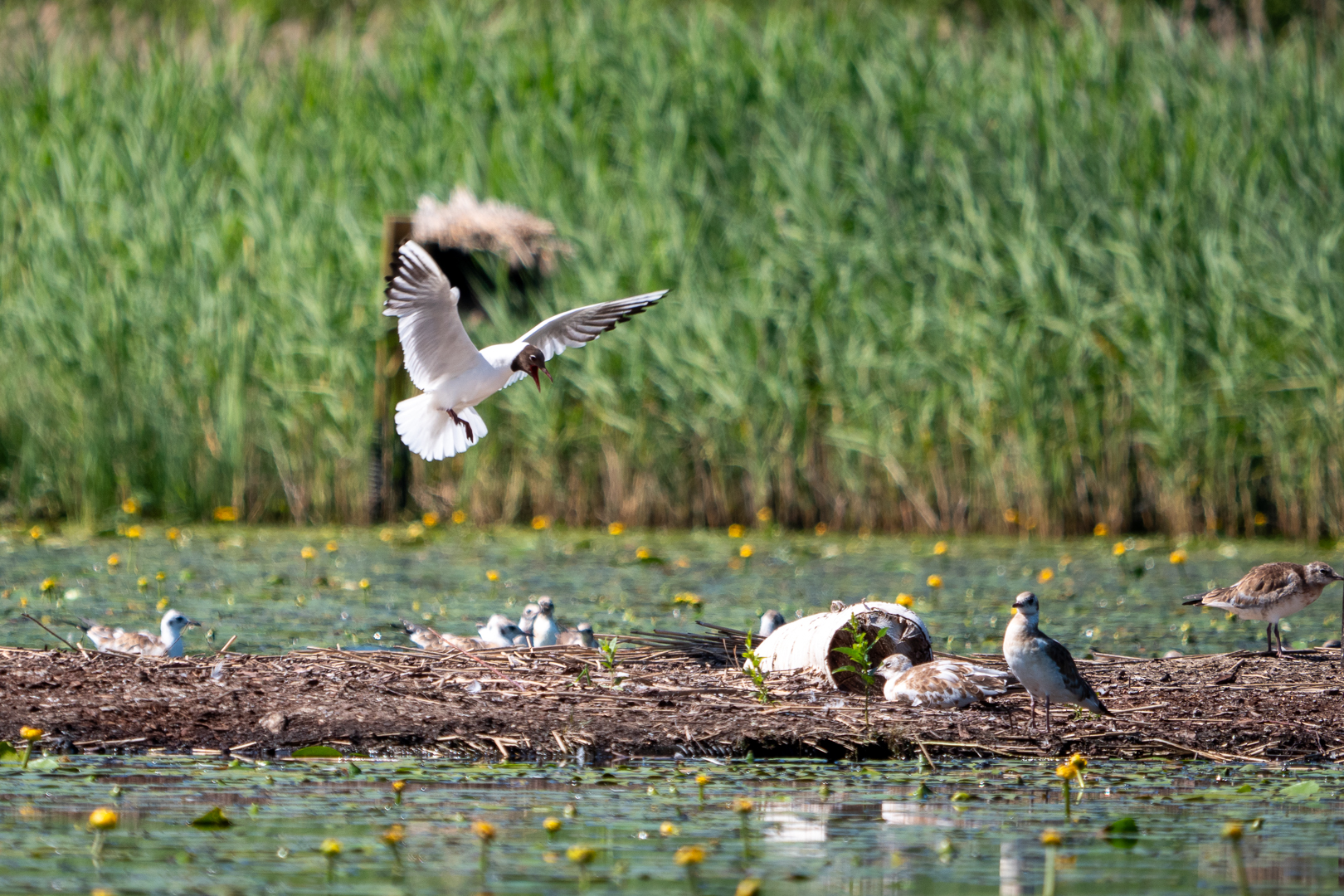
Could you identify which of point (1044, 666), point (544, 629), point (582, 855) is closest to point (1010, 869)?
point (582, 855)

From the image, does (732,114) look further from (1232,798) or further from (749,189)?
(1232,798)

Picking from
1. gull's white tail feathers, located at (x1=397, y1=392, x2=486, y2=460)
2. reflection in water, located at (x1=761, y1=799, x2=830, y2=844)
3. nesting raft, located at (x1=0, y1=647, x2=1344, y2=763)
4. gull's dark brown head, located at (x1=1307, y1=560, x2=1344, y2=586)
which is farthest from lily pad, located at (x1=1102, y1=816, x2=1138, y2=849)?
gull's white tail feathers, located at (x1=397, y1=392, x2=486, y2=460)

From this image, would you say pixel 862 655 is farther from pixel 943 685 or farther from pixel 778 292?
pixel 778 292

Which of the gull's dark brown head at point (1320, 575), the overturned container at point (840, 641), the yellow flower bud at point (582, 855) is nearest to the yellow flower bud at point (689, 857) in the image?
the yellow flower bud at point (582, 855)

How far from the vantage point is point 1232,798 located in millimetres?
4688

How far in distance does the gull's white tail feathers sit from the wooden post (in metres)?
4.04

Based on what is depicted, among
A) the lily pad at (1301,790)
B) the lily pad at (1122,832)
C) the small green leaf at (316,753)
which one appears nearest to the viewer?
the lily pad at (1122,832)

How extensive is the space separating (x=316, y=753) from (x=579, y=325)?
225 centimetres

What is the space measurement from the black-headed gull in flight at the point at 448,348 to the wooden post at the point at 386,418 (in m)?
4.11

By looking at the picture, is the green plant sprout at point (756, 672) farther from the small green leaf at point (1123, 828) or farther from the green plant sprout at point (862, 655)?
the small green leaf at point (1123, 828)

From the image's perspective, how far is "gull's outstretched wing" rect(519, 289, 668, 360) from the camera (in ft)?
21.8

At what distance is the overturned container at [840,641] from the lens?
19.9 feet

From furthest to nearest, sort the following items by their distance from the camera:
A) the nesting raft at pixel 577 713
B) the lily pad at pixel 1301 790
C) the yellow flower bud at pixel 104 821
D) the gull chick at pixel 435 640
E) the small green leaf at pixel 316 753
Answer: the gull chick at pixel 435 640
the nesting raft at pixel 577 713
the small green leaf at pixel 316 753
the lily pad at pixel 1301 790
the yellow flower bud at pixel 104 821

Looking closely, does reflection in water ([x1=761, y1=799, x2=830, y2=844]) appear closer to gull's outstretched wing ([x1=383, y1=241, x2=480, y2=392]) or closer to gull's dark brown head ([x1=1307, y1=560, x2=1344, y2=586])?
gull's outstretched wing ([x1=383, y1=241, x2=480, y2=392])
